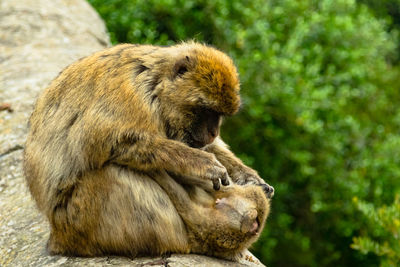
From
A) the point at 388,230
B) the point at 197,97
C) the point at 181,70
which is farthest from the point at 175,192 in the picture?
the point at 388,230

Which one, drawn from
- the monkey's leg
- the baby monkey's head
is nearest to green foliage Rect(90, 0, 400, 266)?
the baby monkey's head

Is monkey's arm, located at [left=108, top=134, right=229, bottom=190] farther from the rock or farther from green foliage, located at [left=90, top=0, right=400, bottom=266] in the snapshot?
green foliage, located at [left=90, top=0, right=400, bottom=266]

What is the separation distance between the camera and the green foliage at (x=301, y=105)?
7.15 m

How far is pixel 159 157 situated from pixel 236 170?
82 cm

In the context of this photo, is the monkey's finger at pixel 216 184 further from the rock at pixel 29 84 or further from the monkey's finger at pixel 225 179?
the rock at pixel 29 84

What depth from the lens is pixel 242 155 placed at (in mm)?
7488

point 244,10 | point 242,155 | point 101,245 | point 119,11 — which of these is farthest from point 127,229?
point 119,11

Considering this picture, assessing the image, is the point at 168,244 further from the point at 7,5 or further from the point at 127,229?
the point at 7,5

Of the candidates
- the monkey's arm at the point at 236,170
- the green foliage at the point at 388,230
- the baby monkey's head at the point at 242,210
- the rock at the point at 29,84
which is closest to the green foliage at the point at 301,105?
the rock at the point at 29,84

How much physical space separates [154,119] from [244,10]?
4283 millimetres

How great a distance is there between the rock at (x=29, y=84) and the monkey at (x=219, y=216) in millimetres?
107

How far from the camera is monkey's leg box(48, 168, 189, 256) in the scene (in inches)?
133

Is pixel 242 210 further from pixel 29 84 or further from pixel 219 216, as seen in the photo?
pixel 29 84

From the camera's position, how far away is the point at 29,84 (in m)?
6.34
